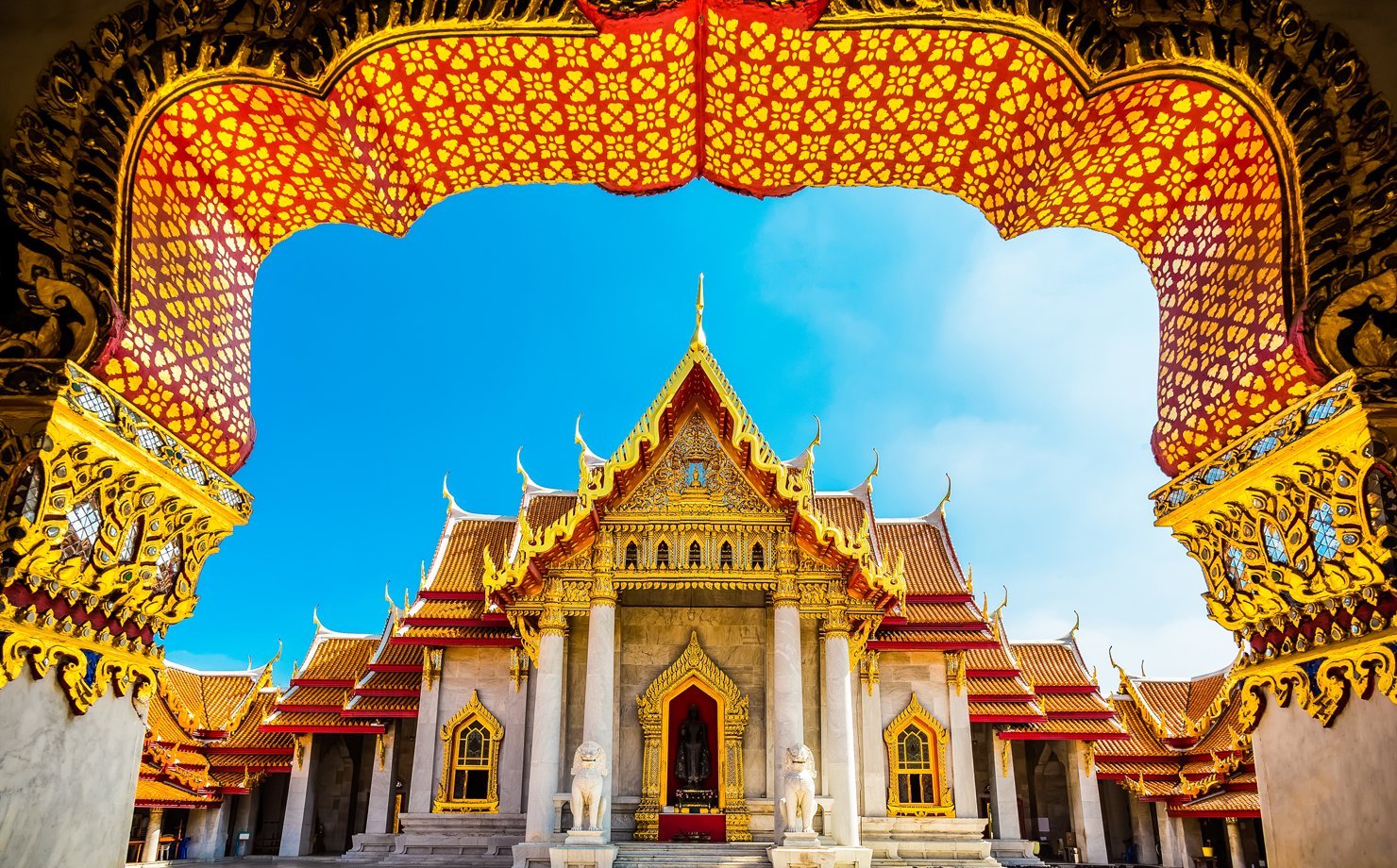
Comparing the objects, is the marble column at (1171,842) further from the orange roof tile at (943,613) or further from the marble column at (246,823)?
the marble column at (246,823)

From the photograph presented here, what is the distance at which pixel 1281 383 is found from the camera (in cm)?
358

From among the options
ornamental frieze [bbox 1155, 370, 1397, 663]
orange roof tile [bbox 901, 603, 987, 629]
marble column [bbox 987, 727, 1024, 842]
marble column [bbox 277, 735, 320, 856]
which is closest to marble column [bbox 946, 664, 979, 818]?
orange roof tile [bbox 901, 603, 987, 629]

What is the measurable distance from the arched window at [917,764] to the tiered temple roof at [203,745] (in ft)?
44.7

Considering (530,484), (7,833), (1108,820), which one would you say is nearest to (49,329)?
→ (7,833)

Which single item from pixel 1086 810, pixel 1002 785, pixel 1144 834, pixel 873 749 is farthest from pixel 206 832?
Answer: pixel 1144 834

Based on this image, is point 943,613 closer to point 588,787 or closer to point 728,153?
point 588,787

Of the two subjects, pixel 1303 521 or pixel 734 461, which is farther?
pixel 734 461

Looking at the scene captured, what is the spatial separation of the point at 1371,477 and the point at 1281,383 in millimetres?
580

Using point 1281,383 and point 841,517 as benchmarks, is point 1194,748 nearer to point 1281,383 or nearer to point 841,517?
point 841,517

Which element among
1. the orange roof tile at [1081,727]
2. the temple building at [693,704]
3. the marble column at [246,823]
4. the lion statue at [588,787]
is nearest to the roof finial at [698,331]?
the temple building at [693,704]

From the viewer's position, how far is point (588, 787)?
1133cm

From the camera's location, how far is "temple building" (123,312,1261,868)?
12609 millimetres

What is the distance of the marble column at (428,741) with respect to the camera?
15.6 meters

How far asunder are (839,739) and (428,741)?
Result: 299 inches
